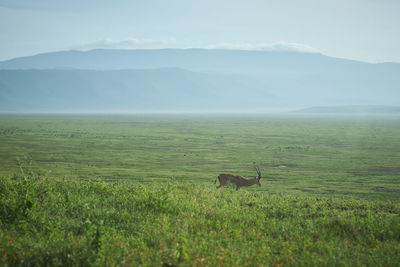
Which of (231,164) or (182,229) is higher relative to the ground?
(182,229)

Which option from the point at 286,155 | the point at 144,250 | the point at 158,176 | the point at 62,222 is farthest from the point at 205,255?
the point at 286,155

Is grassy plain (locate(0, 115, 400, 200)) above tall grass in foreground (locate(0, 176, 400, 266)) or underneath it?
underneath

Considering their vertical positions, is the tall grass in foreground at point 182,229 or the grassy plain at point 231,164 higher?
the tall grass in foreground at point 182,229

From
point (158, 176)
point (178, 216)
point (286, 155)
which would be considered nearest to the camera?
point (178, 216)

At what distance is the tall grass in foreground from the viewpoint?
8766mm

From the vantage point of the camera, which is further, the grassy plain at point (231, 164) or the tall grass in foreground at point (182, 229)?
the grassy plain at point (231, 164)

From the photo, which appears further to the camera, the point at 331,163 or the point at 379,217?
the point at 331,163

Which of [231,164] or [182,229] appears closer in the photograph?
[182,229]

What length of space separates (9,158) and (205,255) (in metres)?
30.4

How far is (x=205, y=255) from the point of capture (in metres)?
8.91

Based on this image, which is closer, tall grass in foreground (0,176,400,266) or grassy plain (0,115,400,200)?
tall grass in foreground (0,176,400,266)

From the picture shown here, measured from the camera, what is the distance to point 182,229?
1045 cm

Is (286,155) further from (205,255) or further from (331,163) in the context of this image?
(205,255)

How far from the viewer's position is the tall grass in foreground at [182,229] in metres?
8.77
